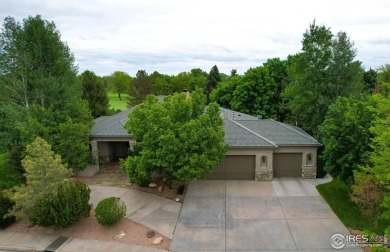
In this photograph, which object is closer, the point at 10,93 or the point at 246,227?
the point at 246,227

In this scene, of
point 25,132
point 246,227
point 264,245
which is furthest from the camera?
point 25,132

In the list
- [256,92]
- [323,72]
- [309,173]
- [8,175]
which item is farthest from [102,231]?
[256,92]

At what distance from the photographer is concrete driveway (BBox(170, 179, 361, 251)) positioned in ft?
41.1

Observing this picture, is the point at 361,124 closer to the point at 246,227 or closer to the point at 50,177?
the point at 246,227

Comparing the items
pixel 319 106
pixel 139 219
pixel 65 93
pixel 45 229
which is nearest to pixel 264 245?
pixel 139 219

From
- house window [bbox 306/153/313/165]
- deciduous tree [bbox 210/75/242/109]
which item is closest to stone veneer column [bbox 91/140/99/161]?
house window [bbox 306/153/313/165]

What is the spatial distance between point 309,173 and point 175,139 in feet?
34.7

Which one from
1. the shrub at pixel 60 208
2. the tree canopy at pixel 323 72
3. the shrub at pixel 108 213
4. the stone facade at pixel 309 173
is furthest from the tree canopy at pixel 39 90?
the tree canopy at pixel 323 72

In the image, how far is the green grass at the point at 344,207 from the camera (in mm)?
13659

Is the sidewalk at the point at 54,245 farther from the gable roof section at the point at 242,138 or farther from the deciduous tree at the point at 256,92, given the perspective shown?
the deciduous tree at the point at 256,92

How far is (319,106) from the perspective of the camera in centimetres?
2430

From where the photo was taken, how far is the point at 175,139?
15055 millimetres

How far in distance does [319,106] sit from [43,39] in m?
23.1

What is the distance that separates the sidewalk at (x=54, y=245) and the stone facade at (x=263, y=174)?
381 inches
